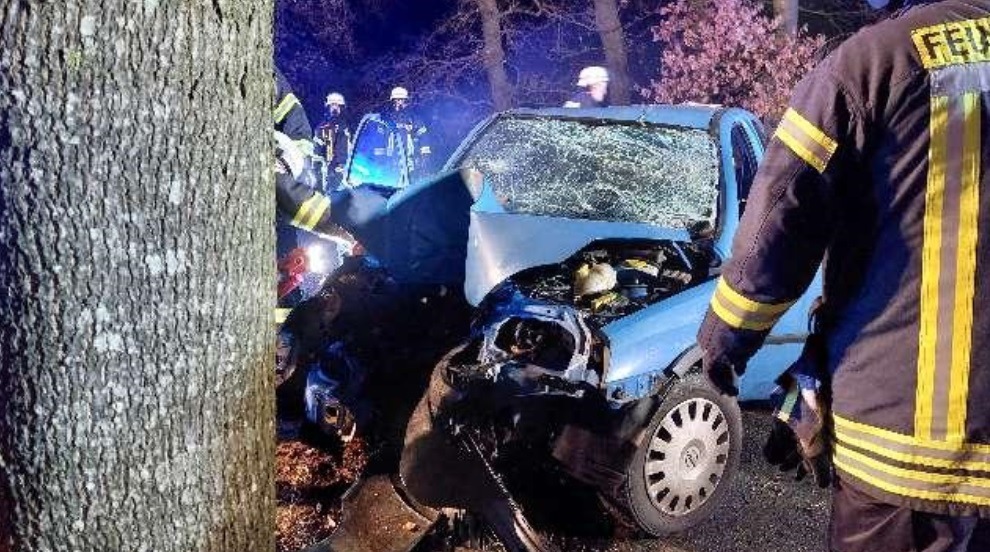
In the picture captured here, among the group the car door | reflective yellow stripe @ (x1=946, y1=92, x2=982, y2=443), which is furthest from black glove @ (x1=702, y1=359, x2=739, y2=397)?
the car door

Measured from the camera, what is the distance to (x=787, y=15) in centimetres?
1119

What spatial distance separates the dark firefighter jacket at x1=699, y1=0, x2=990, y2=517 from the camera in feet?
5.43

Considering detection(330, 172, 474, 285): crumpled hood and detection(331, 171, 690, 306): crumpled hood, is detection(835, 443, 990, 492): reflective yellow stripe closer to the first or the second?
detection(331, 171, 690, 306): crumpled hood

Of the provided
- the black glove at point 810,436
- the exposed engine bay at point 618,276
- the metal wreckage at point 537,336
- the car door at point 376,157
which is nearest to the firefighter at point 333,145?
the car door at point 376,157

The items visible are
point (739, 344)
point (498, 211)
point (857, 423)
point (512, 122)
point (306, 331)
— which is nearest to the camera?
point (857, 423)

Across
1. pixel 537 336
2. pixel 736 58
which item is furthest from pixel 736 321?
pixel 736 58

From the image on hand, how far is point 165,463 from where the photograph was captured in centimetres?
171

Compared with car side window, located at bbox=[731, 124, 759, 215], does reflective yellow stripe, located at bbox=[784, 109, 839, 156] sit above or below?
above

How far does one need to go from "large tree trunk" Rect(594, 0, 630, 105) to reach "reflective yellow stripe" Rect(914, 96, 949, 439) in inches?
475

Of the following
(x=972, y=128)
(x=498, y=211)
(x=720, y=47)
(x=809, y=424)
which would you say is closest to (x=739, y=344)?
(x=809, y=424)

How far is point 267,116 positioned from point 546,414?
75.7 inches

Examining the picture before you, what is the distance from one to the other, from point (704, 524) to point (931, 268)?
238 cm

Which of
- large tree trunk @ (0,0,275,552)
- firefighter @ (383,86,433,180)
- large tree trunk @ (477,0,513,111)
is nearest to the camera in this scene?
large tree trunk @ (0,0,275,552)

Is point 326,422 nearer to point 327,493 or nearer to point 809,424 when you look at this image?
point 327,493
